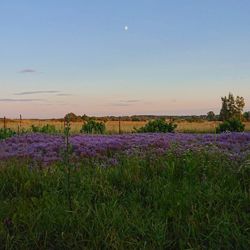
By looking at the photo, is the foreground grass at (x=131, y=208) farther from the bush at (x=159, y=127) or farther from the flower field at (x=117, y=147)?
the bush at (x=159, y=127)

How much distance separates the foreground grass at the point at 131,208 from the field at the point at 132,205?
1 centimetres

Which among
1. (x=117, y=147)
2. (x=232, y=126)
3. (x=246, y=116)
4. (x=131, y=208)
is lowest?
(x=131, y=208)

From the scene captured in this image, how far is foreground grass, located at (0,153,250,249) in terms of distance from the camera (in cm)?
627

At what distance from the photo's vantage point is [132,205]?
24.1ft

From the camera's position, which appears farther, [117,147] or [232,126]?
[232,126]

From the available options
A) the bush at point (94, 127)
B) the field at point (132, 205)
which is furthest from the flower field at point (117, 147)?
the bush at point (94, 127)

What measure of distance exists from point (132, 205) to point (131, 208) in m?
0.12

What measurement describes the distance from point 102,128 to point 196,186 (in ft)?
71.5

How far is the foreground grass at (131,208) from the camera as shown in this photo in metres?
6.27

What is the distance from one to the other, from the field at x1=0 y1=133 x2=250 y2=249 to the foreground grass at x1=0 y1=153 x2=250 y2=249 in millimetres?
13

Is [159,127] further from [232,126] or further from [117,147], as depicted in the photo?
[117,147]

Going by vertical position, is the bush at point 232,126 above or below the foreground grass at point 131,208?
above

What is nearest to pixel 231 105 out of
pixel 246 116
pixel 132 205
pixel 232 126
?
pixel 246 116

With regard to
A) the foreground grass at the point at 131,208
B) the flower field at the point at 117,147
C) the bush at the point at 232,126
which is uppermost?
the bush at the point at 232,126
